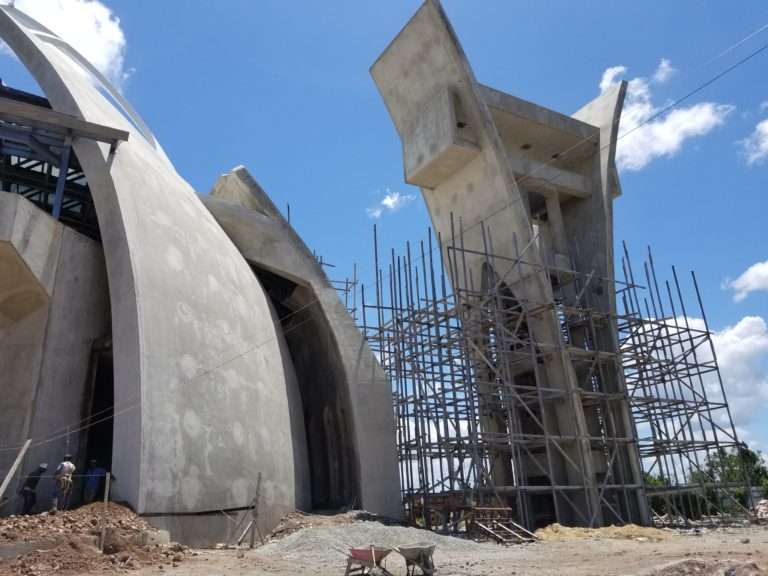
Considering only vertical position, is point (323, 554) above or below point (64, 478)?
below

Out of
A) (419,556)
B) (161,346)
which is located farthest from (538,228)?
(419,556)

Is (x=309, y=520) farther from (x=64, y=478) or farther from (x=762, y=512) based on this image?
(x=762, y=512)

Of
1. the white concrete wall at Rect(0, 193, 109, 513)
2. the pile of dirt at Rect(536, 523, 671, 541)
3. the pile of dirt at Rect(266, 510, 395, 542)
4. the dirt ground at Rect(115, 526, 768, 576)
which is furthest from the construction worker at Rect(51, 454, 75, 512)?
the pile of dirt at Rect(536, 523, 671, 541)

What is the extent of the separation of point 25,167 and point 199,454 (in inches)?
416

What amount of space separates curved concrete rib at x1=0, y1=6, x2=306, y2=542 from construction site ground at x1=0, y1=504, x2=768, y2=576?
3.01ft

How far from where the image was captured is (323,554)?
11062 mm

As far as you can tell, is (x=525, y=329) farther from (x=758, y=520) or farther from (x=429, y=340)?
(x=758, y=520)

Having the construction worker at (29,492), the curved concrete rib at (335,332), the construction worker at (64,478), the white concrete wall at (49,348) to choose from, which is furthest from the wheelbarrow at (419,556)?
the white concrete wall at (49,348)

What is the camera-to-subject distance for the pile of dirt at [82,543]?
28.1 ft

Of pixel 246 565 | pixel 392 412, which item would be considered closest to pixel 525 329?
pixel 392 412

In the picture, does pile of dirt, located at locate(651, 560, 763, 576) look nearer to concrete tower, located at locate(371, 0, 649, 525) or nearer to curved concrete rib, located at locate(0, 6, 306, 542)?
curved concrete rib, located at locate(0, 6, 306, 542)

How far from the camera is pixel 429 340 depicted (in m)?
18.9

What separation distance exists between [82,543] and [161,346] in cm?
379

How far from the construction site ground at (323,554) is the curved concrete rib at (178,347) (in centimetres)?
92
